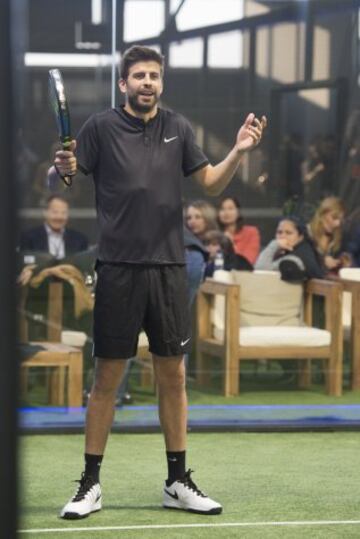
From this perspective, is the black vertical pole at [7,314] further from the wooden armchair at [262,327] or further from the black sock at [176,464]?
the wooden armchair at [262,327]

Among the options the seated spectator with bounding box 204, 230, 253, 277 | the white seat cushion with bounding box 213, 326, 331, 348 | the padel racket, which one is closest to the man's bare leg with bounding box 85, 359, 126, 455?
the padel racket

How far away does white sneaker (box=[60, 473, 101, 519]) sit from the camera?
15.2ft

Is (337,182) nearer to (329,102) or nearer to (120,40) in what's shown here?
→ (329,102)

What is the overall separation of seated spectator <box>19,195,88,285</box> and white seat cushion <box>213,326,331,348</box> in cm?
119

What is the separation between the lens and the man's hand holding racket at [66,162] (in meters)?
4.37

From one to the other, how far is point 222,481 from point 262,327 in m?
2.22

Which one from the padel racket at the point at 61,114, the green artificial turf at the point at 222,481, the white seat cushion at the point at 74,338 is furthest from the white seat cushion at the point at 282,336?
the padel racket at the point at 61,114

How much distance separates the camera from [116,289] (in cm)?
461

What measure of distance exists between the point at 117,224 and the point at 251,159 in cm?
286

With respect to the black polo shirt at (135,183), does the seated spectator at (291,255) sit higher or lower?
lower

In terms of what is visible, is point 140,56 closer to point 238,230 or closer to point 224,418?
point 238,230

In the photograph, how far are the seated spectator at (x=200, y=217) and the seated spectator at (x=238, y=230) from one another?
50mm

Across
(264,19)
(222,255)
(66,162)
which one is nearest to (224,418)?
(222,255)

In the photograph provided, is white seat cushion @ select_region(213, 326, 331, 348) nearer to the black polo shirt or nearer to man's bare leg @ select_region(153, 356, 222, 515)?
man's bare leg @ select_region(153, 356, 222, 515)
